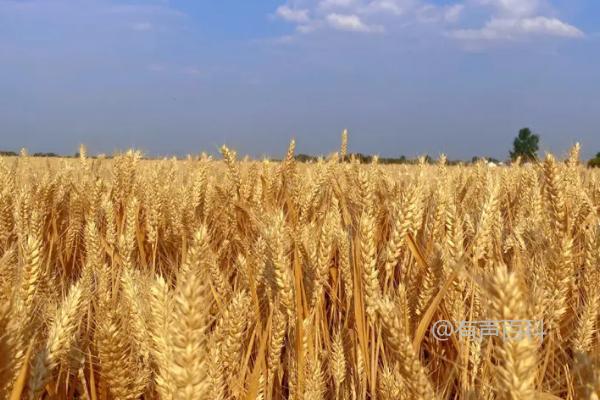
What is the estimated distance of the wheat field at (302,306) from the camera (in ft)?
2.44

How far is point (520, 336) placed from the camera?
1.91ft

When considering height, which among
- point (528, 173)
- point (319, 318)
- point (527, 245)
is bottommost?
point (319, 318)

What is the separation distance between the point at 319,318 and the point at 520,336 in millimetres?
855

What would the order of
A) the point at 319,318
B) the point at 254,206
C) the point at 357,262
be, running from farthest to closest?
the point at 254,206 → the point at 319,318 → the point at 357,262

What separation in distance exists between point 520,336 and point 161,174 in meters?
2.78

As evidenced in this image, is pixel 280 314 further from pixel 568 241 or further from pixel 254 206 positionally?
pixel 254 206

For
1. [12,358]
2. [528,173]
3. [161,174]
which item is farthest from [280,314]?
[161,174]

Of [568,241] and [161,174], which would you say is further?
[161,174]

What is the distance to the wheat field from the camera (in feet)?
2.44

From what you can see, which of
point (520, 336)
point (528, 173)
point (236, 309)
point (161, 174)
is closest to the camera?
point (520, 336)

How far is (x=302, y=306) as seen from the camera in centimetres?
125

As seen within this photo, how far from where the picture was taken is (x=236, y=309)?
106 cm

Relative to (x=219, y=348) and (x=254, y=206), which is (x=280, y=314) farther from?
(x=254, y=206)

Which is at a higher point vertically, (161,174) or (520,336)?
(161,174)
